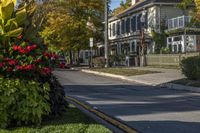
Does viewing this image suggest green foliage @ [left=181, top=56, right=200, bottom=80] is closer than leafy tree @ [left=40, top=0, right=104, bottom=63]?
Yes

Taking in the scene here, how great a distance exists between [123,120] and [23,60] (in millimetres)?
4138

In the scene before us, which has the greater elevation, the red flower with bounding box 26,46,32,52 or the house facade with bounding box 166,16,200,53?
the house facade with bounding box 166,16,200,53

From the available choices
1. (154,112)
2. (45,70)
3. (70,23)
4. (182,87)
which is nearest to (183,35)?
(70,23)

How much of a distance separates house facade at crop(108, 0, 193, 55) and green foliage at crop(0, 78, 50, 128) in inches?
1806

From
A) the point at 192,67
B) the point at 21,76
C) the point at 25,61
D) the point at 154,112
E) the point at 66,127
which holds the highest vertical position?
the point at 25,61

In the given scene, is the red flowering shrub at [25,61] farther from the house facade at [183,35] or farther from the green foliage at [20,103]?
the house facade at [183,35]

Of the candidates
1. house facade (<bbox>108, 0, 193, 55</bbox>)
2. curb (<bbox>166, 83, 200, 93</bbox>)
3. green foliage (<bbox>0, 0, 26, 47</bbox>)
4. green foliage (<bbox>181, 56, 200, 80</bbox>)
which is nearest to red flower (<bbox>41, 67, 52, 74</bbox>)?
green foliage (<bbox>0, 0, 26, 47</bbox>)

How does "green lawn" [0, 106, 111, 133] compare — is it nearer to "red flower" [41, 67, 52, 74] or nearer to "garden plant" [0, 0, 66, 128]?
"garden plant" [0, 0, 66, 128]

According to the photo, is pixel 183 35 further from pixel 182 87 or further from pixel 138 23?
pixel 182 87

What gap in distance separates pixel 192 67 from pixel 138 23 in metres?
34.3

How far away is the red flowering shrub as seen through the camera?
8.08 m

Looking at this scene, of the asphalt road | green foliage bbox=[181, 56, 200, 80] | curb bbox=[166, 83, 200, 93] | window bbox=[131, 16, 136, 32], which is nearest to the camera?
the asphalt road

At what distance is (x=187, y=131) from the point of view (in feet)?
32.4

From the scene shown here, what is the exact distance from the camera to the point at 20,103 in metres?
7.94
